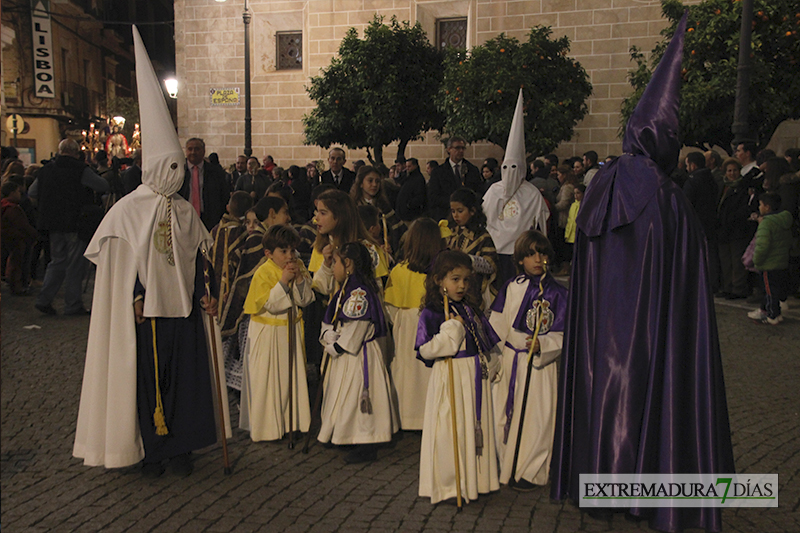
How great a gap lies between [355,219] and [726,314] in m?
6.09

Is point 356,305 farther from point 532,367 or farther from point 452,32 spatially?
point 452,32

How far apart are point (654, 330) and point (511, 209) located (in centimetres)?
437

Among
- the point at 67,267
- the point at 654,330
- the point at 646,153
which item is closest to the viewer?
the point at 654,330

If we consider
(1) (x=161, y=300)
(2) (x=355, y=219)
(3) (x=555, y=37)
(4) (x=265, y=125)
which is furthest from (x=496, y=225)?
(4) (x=265, y=125)

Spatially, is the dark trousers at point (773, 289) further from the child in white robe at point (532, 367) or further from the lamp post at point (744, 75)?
the child in white robe at point (532, 367)

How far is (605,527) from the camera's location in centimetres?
376

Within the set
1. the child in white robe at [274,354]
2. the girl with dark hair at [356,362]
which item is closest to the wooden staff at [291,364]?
the child in white robe at [274,354]

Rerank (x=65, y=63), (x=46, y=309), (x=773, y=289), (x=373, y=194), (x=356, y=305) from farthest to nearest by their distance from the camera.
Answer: (x=65, y=63)
(x=46, y=309)
(x=773, y=289)
(x=373, y=194)
(x=356, y=305)

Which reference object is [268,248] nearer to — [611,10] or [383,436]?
[383,436]

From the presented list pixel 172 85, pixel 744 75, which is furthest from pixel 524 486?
pixel 172 85

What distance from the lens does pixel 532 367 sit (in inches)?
171

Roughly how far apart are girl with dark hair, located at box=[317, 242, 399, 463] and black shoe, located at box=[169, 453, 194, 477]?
82 centimetres

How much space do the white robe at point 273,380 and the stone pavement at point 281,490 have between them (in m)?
0.17

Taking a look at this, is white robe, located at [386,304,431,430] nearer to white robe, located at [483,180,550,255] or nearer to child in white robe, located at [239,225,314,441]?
child in white robe, located at [239,225,314,441]
